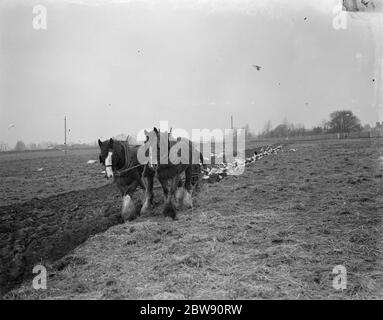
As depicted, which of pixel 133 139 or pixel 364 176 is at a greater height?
pixel 133 139

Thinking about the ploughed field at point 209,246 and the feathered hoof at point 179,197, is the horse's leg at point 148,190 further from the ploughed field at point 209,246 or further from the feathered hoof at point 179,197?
the feathered hoof at point 179,197

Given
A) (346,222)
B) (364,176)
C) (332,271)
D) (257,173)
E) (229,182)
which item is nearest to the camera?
(332,271)

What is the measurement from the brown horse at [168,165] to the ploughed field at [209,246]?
397mm

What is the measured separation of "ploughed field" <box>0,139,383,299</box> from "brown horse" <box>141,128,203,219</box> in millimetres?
397

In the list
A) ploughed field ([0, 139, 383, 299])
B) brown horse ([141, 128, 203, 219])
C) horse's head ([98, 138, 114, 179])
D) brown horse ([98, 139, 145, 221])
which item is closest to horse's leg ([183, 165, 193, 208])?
brown horse ([141, 128, 203, 219])

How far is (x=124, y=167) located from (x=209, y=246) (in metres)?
3.15

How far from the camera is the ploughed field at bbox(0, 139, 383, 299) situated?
4.05 metres

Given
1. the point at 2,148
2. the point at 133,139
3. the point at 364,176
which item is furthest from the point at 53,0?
the point at 364,176

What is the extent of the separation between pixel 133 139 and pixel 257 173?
768cm

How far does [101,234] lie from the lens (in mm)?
6492

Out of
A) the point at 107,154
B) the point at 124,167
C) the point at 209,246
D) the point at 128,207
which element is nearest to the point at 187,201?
the point at 128,207

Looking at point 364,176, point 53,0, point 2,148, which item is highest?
point 53,0

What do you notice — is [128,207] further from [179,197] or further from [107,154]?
[107,154]
